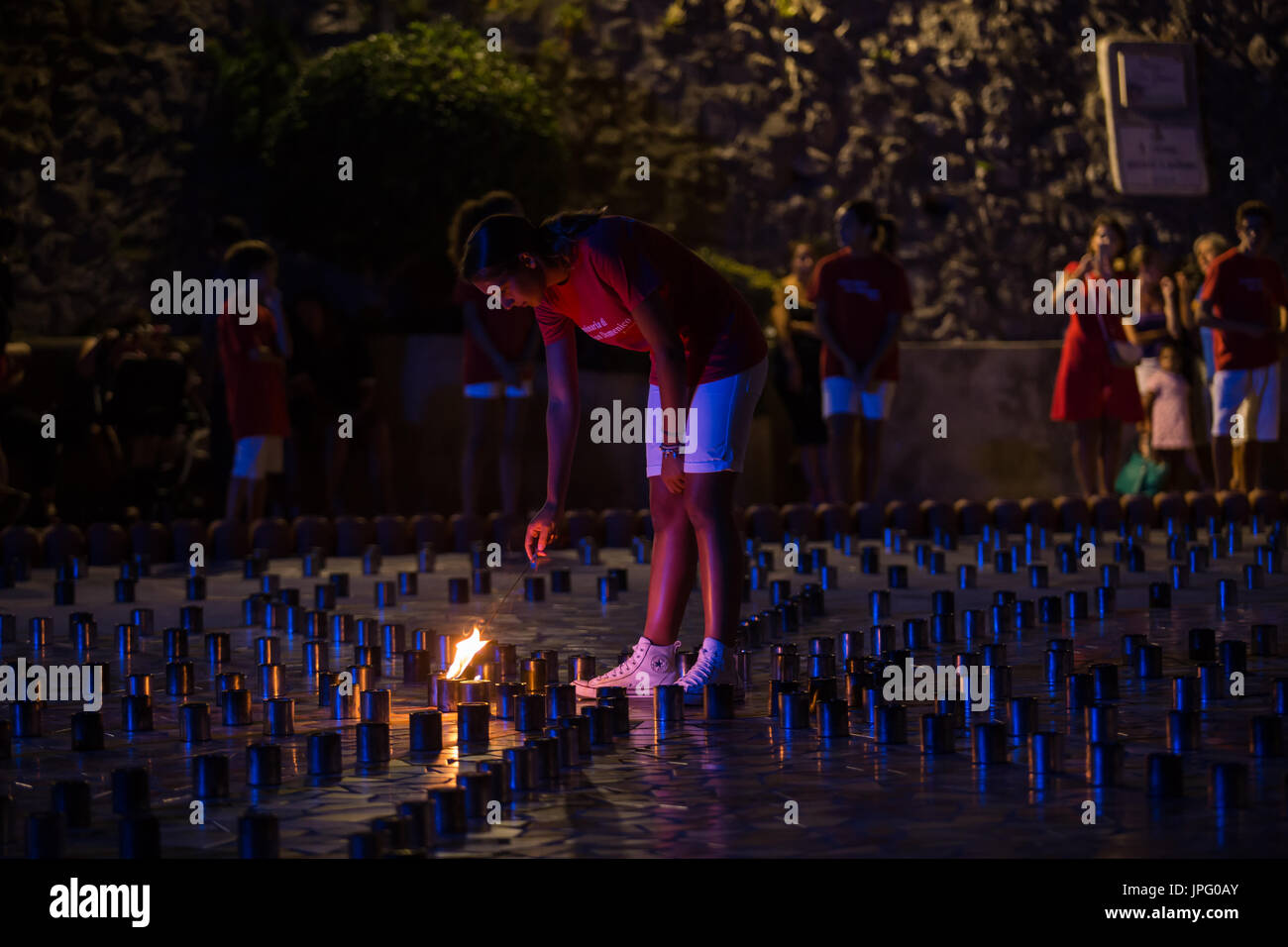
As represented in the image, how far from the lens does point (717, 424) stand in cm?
632

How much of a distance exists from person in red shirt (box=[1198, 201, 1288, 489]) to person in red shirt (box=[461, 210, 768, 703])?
697cm

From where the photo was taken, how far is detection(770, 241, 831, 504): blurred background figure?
523 inches

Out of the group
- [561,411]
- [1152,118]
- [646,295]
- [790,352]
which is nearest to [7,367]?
[790,352]

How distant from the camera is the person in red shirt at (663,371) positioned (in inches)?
237

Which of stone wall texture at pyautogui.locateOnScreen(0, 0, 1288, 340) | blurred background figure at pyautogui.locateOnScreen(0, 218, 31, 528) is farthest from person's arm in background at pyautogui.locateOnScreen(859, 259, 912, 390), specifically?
stone wall texture at pyautogui.locateOnScreen(0, 0, 1288, 340)

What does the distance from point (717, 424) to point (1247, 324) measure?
286 inches

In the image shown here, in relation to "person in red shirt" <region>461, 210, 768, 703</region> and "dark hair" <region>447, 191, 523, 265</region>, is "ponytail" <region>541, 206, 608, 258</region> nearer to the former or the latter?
"person in red shirt" <region>461, 210, 768, 703</region>

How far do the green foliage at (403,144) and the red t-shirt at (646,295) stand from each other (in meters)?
8.21

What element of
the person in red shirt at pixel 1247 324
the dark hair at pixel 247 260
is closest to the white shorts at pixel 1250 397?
the person in red shirt at pixel 1247 324

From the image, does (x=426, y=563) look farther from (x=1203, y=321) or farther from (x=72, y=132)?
(x=72, y=132)

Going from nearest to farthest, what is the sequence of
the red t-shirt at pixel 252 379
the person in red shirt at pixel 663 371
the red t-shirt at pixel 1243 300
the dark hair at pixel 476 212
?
the person in red shirt at pixel 663 371, the dark hair at pixel 476 212, the red t-shirt at pixel 252 379, the red t-shirt at pixel 1243 300

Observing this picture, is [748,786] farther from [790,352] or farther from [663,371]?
[790,352]

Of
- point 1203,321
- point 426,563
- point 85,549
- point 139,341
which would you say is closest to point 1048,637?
point 426,563

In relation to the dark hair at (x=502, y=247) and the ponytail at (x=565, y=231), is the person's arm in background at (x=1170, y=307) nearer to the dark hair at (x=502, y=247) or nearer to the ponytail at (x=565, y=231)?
the ponytail at (x=565, y=231)
